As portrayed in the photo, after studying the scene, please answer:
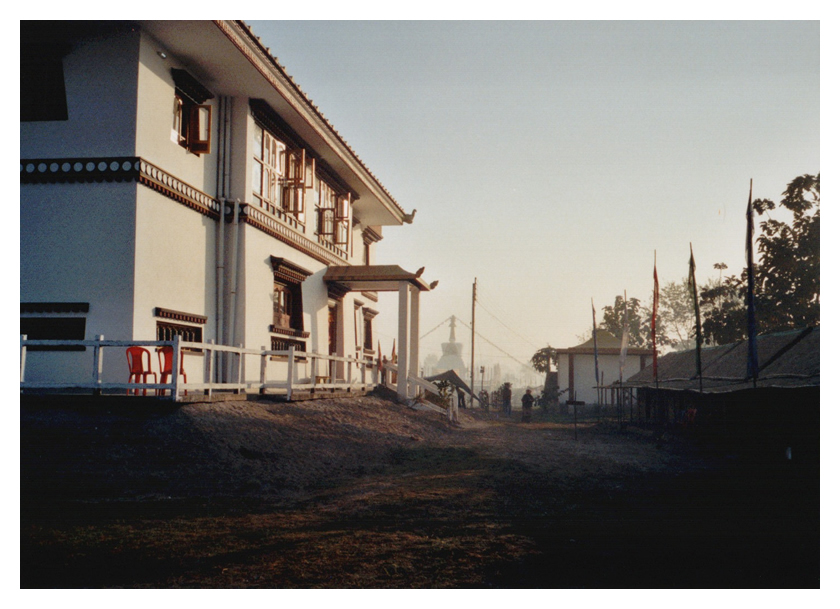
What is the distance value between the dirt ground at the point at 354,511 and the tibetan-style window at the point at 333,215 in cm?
769

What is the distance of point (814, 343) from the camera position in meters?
12.5

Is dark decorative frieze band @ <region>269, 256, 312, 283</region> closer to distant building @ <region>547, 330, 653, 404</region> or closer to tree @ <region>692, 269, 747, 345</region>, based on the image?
tree @ <region>692, 269, 747, 345</region>

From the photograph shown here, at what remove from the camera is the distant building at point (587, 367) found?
124 ft

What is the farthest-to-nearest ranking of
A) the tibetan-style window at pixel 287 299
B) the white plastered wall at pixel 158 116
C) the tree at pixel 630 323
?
the tree at pixel 630 323, the tibetan-style window at pixel 287 299, the white plastered wall at pixel 158 116

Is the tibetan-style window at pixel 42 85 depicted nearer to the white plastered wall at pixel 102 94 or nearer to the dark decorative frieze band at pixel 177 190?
the white plastered wall at pixel 102 94

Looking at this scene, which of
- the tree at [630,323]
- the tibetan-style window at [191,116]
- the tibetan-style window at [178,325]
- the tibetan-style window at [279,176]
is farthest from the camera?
the tree at [630,323]

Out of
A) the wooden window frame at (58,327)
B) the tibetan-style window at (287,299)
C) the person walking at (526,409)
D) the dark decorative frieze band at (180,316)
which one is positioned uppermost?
the tibetan-style window at (287,299)

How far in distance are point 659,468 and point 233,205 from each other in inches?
388

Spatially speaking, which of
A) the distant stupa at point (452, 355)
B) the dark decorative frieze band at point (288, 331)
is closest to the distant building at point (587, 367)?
the dark decorative frieze band at point (288, 331)

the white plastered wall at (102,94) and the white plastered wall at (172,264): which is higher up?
the white plastered wall at (102,94)

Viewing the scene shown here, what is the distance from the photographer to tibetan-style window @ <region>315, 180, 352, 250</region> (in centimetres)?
1947

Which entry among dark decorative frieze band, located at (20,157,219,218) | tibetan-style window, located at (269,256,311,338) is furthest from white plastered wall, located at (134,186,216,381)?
tibetan-style window, located at (269,256,311,338)

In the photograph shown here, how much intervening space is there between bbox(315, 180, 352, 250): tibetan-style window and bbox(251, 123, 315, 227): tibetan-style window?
5.90 feet

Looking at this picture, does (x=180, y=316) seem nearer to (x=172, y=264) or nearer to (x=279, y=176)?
(x=172, y=264)
